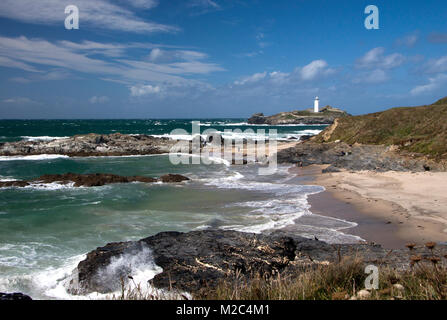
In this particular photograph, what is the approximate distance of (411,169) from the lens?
20.8 metres

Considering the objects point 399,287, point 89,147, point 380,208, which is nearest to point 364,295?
point 399,287

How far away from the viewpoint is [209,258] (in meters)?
6.60

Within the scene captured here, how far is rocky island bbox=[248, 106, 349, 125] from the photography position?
117562mm

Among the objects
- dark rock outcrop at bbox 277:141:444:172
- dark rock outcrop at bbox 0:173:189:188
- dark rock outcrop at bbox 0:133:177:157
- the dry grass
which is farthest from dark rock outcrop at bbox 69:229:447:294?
dark rock outcrop at bbox 0:133:177:157

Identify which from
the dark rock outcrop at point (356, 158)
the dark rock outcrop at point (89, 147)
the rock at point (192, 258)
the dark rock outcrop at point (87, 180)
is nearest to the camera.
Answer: the rock at point (192, 258)

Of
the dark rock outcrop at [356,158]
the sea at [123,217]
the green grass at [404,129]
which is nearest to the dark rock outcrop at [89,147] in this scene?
the dark rock outcrop at [356,158]

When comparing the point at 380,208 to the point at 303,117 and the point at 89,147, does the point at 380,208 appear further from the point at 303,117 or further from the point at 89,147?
the point at 303,117

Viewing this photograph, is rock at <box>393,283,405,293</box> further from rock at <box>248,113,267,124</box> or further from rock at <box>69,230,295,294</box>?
rock at <box>248,113,267,124</box>

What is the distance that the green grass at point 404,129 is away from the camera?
922 inches

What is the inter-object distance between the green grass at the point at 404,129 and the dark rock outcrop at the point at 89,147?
801 inches

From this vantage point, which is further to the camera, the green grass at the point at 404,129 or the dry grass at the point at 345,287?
the green grass at the point at 404,129

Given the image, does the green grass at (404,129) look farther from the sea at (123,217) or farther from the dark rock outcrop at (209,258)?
the dark rock outcrop at (209,258)

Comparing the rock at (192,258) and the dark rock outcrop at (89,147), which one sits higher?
the dark rock outcrop at (89,147)

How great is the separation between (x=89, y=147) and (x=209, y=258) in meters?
36.6
